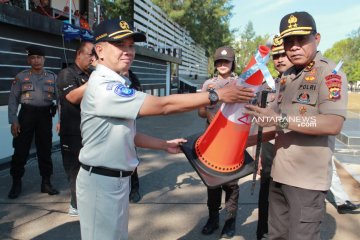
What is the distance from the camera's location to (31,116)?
4723 mm

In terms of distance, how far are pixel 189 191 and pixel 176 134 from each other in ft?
16.1

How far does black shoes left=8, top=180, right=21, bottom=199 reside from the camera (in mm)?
4590

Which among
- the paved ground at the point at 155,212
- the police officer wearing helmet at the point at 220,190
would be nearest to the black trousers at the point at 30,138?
the paved ground at the point at 155,212

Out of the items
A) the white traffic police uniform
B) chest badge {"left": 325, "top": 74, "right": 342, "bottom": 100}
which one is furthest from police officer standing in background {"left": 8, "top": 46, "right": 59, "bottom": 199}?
chest badge {"left": 325, "top": 74, "right": 342, "bottom": 100}

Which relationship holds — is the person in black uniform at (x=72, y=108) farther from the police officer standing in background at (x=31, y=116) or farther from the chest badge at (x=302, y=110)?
the chest badge at (x=302, y=110)

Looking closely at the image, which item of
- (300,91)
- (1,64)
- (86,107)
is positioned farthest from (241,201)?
(1,64)

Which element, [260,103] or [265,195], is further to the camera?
[265,195]

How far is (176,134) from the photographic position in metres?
9.87

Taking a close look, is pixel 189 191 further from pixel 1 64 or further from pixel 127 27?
pixel 1 64

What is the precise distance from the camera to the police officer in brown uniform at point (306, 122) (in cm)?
→ 208

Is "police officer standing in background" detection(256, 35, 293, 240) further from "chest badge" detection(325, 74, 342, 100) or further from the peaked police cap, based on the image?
the peaked police cap

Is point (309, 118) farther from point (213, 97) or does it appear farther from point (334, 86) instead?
point (213, 97)

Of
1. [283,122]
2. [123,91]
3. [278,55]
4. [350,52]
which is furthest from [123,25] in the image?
[350,52]

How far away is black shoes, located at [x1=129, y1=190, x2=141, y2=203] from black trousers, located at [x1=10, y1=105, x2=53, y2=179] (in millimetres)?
1201
